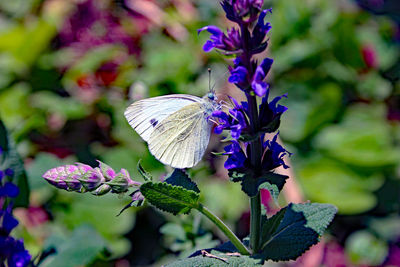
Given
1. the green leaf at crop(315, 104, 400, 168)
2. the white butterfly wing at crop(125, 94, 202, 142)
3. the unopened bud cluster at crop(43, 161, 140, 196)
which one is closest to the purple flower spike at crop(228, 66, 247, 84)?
the unopened bud cluster at crop(43, 161, 140, 196)

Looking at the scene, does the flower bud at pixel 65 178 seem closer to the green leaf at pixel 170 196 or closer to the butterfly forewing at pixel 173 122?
the green leaf at pixel 170 196

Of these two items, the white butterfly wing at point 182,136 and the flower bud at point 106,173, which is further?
the white butterfly wing at point 182,136

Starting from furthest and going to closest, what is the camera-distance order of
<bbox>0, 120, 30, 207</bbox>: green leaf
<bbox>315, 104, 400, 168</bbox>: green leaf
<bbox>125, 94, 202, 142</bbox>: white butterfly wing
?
<bbox>315, 104, 400, 168</bbox>: green leaf → <bbox>0, 120, 30, 207</bbox>: green leaf → <bbox>125, 94, 202, 142</bbox>: white butterfly wing

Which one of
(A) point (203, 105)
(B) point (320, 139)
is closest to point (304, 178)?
(B) point (320, 139)

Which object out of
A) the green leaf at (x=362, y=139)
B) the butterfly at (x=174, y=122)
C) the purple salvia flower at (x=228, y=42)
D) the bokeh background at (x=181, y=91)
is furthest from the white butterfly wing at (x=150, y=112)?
the green leaf at (x=362, y=139)

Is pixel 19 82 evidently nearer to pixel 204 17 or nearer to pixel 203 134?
pixel 204 17

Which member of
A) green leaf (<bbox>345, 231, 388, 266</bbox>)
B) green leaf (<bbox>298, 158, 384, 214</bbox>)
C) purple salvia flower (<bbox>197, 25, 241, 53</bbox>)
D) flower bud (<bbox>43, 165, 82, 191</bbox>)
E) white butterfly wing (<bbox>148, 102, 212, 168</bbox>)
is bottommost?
green leaf (<bbox>345, 231, 388, 266</bbox>)

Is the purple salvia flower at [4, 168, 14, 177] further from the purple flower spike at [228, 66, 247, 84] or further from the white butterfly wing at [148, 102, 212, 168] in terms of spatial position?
the purple flower spike at [228, 66, 247, 84]
